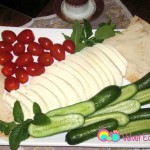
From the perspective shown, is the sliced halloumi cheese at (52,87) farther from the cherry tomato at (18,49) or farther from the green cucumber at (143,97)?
the green cucumber at (143,97)

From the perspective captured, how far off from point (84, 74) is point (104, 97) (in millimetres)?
285

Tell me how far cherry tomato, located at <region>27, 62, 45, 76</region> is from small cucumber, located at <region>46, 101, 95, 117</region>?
0.44m

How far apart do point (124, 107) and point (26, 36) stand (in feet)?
3.36

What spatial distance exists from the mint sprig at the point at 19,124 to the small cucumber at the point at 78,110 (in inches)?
3.4

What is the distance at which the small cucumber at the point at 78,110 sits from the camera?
7.74ft

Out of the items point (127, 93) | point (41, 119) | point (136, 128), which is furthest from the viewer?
point (127, 93)

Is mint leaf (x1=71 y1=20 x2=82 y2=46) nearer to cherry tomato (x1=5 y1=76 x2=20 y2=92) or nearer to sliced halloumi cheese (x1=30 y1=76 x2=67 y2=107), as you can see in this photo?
sliced halloumi cheese (x1=30 y1=76 x2=67 y2=107)

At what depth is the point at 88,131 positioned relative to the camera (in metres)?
2.33

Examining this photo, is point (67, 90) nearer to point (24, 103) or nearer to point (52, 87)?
point (52, 87)

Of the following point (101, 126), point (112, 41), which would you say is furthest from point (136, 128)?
point (112, 41)

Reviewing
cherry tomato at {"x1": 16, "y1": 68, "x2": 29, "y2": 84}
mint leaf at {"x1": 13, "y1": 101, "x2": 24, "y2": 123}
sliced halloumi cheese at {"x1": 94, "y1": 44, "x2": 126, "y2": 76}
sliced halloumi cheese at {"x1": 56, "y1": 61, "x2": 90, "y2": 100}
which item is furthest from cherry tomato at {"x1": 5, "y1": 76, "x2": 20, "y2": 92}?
sliced halloumi cheese at {"x1": 94, "y1": 44, "x2": 126, "y2": 76}

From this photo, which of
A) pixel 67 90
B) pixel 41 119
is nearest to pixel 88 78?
pixel 67 90

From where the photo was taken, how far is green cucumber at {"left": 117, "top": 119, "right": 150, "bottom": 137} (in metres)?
2.38

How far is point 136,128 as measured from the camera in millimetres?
2389
